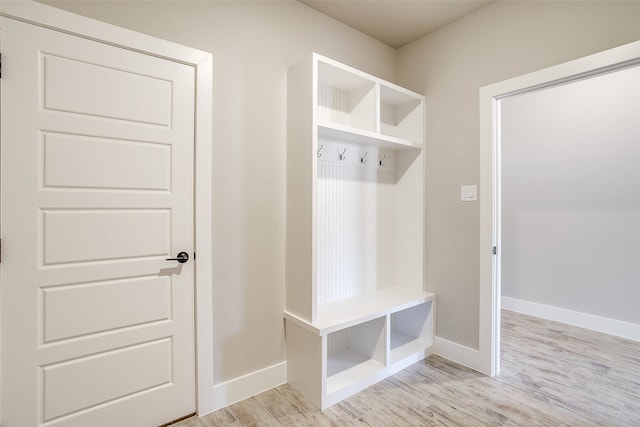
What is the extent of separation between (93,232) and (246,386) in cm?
131

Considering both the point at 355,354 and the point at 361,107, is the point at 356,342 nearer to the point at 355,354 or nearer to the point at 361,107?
the point at 355,354

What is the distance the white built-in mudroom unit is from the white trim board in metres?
0.09

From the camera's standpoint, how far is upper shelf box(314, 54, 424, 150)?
2.17 m

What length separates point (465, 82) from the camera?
244 centimetres

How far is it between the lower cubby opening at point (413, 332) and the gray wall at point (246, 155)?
102 centimetres

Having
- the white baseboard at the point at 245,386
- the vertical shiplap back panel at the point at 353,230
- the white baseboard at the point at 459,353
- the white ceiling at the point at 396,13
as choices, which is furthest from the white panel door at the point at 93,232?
the white baseboard at the point at 459,353

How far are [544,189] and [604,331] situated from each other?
156 centimetres

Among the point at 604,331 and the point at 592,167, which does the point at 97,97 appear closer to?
the point at 592,167

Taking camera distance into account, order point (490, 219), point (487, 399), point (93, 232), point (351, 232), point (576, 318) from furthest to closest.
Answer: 1. point (576, 318)
2. point (351, 232)
3. point (490, 219)
4. point (487, 399)
5. point (93, 232)

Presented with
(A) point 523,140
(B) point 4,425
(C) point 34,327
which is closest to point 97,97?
(C) point 34,327

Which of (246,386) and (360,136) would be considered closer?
(246,386)

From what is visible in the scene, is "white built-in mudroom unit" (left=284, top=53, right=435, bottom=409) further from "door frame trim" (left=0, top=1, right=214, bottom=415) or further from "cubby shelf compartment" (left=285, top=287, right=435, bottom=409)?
"door frame trim" (left=0, top=1, right=214, bottom=415)

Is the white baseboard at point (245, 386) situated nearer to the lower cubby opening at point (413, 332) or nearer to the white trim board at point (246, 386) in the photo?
the white trim board at point (246, 386)

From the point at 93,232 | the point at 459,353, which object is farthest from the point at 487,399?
the point at 93,232
